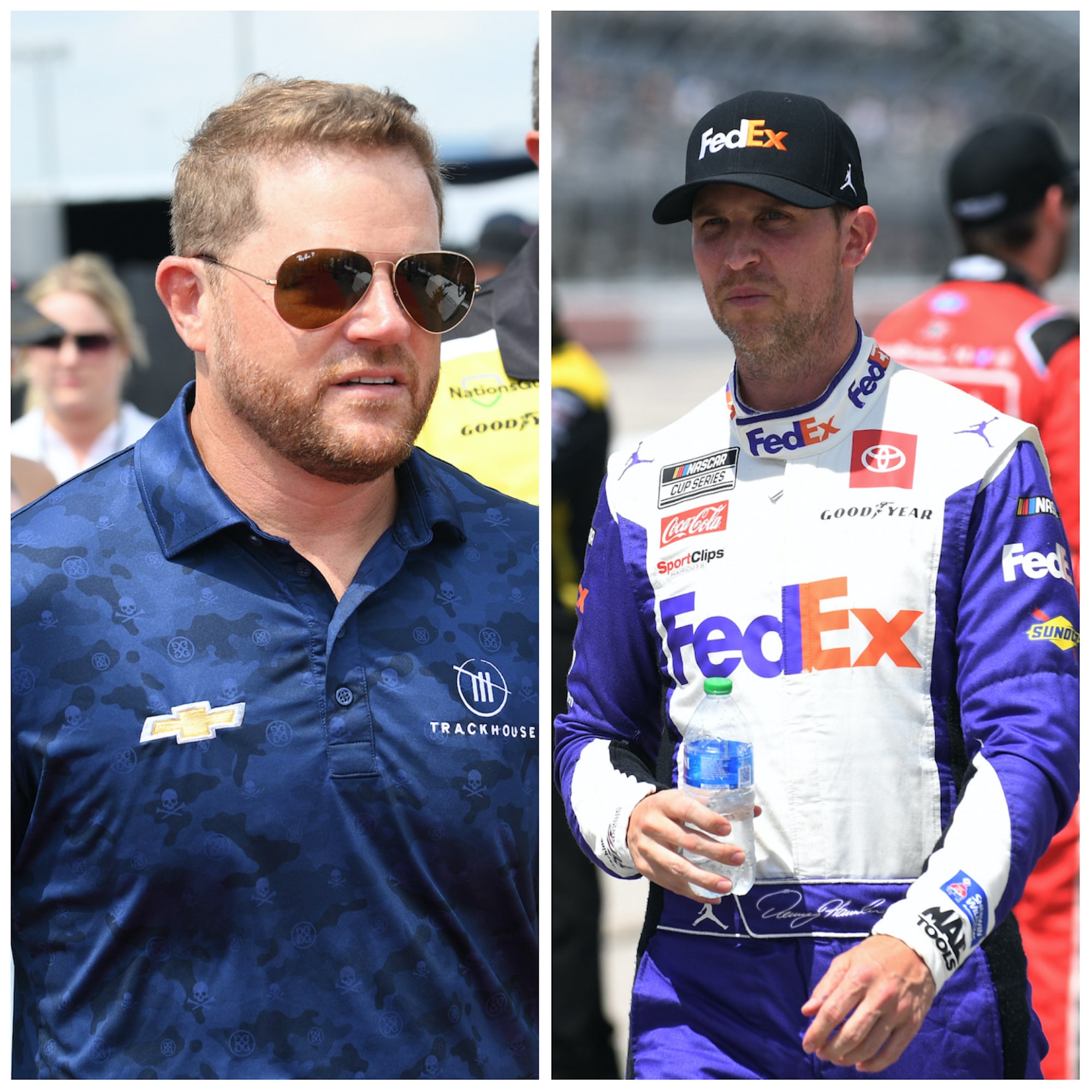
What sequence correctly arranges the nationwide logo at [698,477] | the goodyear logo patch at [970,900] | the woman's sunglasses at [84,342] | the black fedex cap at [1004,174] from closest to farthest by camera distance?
the goodyear logo patch at [970,900]
the nationwide logo at [698,477]
the black fedex cap at [1004,174]
the woman's sunglasses at [84,342]

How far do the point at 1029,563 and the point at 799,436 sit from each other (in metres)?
0.44

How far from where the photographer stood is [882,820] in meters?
2.29

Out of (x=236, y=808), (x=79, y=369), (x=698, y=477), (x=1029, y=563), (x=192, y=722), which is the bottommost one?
(x=236, y=808)

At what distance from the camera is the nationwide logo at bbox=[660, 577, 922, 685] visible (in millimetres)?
2279

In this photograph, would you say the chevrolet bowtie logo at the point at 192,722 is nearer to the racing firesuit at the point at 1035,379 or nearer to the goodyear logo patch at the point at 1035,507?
the goodyear logo patch at the point at 1035,507

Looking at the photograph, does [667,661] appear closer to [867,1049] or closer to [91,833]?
[867,1049]

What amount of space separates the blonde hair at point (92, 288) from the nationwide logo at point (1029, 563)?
191 inches

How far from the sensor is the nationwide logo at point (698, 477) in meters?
2.49

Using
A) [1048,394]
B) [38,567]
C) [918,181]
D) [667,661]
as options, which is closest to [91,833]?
[38,567]

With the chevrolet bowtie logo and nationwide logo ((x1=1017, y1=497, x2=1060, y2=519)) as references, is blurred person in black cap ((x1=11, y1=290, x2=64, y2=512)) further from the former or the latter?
nationwide logo ((x1=1017, y1=497, x2=1060, y2=519))

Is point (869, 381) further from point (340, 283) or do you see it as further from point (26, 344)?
point (26, 344)

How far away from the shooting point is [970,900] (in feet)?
6.79
